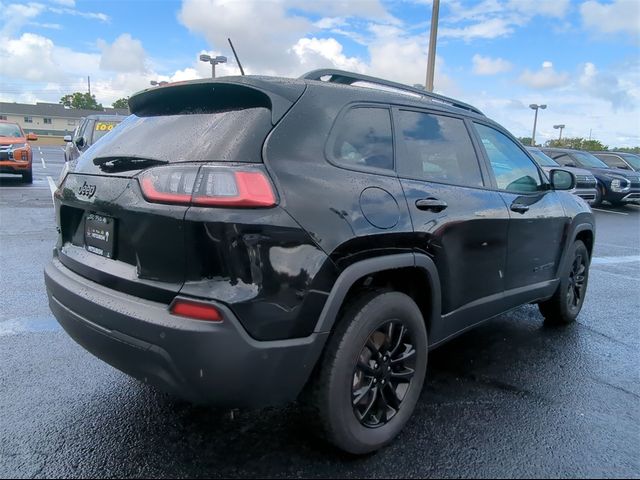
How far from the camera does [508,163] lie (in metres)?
3.74

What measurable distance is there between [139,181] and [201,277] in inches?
22.7

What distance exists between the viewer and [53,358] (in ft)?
11.2

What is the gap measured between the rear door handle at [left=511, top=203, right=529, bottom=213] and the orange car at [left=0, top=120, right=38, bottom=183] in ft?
43.5

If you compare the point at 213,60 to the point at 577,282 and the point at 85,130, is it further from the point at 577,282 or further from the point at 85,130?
the point at 577,282

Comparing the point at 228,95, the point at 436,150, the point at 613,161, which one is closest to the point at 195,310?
the point at 228,95

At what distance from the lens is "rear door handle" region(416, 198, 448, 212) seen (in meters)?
2.69

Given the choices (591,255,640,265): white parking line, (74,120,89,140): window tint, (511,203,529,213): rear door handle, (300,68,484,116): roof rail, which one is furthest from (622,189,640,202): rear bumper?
(74,120,89,140): window tint

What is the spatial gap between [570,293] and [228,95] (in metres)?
3.71

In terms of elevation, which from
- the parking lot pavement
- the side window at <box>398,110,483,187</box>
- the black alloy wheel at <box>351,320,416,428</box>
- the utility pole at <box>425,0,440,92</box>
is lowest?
the parking lot pavement

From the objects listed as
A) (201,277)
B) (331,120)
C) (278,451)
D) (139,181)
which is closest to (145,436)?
(278,451)

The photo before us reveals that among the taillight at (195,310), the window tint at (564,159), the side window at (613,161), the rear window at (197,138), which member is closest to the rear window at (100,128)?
the rear window at (197,138)

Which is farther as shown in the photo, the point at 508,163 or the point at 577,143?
the point at 577,143

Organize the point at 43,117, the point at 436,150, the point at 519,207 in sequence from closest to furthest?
the point at 436,150
the point at 519,207
the point at 43,117

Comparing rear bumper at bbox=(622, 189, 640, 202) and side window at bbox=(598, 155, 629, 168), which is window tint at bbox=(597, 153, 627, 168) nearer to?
side window at bbox=(598, 155, 629, 168)
